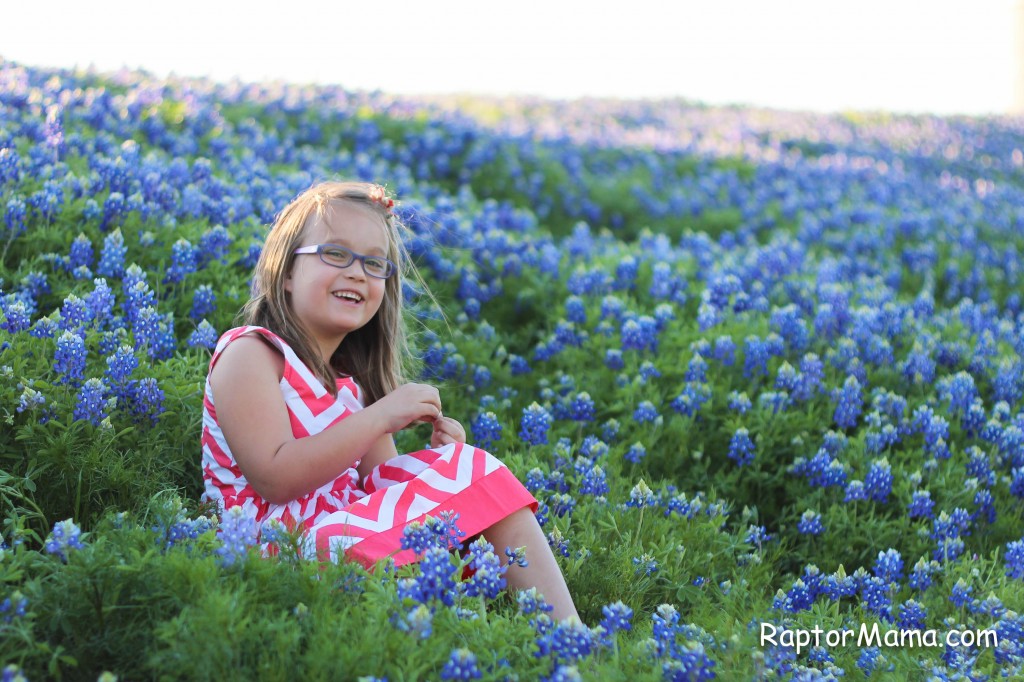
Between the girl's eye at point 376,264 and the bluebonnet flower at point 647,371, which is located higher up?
the girl's eye at point 376,264

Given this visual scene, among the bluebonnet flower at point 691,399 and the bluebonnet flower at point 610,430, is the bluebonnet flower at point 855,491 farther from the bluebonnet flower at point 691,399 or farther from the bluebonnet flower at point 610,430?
the bluebonnet flower at point 610,430

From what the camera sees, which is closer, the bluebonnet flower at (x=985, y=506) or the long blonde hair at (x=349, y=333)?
the long blonde hair at (x=349, y=333)

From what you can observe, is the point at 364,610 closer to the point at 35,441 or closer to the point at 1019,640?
the point at 35,441

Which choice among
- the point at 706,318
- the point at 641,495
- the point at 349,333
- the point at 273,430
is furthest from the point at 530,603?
the point at 706,318

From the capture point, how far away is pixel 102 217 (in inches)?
217

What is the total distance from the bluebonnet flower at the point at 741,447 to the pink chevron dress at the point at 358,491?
165cm

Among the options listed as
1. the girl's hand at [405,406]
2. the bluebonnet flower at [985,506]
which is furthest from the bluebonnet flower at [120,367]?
the bluebonnet flower at [985,506]

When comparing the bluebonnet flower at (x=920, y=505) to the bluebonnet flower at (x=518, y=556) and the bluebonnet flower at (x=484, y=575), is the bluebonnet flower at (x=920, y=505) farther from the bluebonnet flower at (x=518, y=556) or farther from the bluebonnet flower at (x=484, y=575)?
the bluebonnet flower at (x=484, y=575)

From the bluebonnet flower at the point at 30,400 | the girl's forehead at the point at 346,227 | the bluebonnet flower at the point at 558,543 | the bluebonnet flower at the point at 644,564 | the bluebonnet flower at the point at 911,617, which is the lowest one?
the bluebonnet flower at the point at 911,617

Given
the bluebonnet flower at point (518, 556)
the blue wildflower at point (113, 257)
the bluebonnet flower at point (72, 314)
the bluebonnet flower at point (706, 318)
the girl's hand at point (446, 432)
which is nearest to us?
the bluebonnet flower at point (518, 556)

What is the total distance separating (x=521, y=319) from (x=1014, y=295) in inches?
174

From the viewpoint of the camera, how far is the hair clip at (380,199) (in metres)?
4.08

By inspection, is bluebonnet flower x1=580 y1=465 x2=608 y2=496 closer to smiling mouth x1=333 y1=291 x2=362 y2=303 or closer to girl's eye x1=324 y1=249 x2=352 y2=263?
smiling mouth x1=333 y1=291 x2=362 y2=303

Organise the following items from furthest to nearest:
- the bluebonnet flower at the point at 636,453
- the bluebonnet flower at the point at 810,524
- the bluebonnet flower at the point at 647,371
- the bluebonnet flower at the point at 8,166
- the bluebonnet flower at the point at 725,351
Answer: the bluebonnet flower at the point at 725,351, the bluebonnet flower at the point at 647,371, the bluebonnet flower at the point at 8,166, the bluebonnet flower at the point at 636,453, the bluebonnet flower at the point at 810,524
